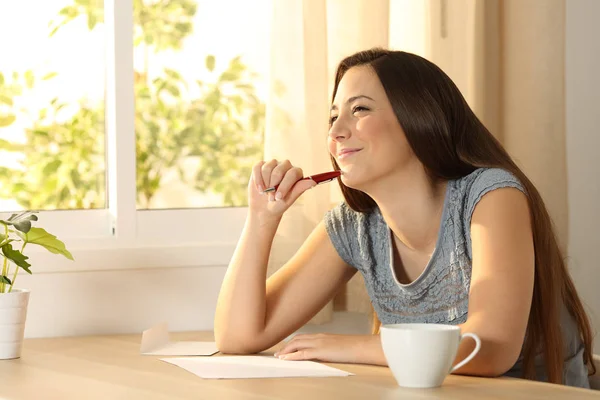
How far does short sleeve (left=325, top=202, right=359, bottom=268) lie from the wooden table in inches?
14.9

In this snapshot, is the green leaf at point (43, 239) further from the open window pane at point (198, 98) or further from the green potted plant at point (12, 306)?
the open window pane at point (198, 98)

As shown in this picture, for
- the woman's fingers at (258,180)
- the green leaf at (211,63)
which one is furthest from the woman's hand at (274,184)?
the green leaf at (211,63)

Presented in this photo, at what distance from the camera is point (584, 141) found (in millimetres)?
2207

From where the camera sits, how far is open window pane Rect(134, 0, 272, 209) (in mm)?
2037

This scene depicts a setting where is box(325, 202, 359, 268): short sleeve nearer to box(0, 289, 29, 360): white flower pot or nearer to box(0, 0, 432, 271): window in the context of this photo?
box(0, 0, 432, 271): window

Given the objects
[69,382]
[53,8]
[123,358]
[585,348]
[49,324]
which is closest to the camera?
[69,382]

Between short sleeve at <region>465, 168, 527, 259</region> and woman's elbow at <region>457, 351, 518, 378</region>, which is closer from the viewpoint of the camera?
woman's elbow at <region>457, 351, 518, 378</region>

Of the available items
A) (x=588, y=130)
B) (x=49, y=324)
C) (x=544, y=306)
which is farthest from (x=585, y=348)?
(x=49, y=324)

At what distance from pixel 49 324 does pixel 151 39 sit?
2.21 feet

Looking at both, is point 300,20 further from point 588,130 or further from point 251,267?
point 588,130

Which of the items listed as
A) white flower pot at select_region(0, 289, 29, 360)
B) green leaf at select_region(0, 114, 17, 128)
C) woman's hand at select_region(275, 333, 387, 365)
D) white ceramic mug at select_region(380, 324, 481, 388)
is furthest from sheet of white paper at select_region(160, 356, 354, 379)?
green leaf at select_region(0, 114, 17, 128)

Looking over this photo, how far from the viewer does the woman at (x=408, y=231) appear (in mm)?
1534

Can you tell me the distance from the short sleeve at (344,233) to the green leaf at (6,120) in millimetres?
737

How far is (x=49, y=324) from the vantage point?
185 cm
